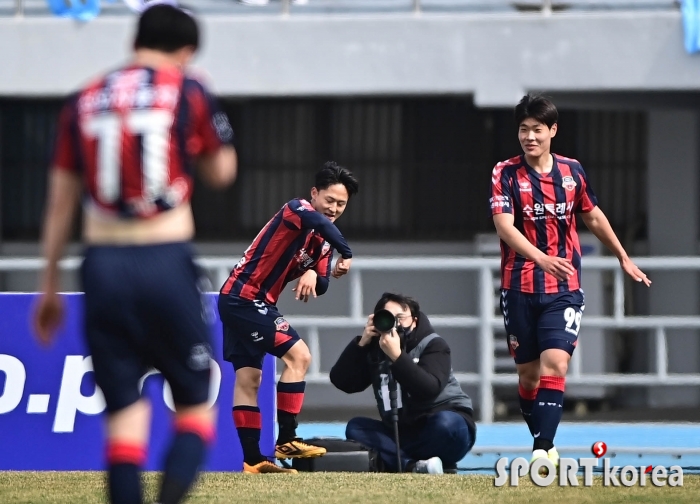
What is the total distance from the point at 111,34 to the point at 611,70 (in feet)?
14.6

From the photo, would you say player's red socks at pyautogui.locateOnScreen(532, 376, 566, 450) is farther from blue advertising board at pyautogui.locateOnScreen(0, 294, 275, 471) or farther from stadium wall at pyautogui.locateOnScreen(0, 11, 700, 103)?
stadium wall at pyautogui.locateOnScreen(0, 11, 700, 103)

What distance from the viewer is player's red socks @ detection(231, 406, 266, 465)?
253 inches

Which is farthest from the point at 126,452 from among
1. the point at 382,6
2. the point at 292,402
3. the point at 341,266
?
the point at 382,6

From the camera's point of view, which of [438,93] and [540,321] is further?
[438,93]

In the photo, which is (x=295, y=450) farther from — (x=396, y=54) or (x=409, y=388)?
(x=396, y=54)

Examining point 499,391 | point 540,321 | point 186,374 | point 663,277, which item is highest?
point 186,374

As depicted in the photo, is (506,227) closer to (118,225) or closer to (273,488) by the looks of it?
(273,488)

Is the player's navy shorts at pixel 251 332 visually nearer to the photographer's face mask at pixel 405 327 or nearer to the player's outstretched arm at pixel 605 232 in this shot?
the photographer's face mask at pixel 405 327

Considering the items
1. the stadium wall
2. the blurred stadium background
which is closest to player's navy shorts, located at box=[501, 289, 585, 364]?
the blurred stadium background

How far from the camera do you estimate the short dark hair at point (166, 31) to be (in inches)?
141

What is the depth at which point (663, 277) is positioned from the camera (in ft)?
41.5

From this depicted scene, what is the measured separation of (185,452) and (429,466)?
3.49 metres

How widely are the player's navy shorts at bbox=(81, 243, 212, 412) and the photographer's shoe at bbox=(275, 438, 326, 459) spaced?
3157 mm

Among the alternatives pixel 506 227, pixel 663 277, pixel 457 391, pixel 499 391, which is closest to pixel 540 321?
pixel 506 227
